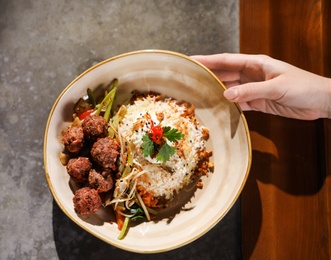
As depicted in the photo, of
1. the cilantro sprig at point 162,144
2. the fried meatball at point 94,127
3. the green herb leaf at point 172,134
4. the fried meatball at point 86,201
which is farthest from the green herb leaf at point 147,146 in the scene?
the fried meatball at point 86,201

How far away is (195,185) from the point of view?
279cm

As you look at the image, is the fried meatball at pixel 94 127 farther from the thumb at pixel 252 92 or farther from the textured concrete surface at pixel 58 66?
the thumb at pixel 252 92

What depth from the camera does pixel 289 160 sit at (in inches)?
115

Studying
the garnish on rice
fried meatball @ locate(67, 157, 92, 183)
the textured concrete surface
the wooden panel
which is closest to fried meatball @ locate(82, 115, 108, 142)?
the garnish on rice

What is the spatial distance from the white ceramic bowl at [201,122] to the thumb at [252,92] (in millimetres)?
73

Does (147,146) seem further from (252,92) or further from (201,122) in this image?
(252,92)

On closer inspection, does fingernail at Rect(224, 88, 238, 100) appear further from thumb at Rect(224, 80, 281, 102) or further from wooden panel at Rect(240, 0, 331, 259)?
wooden panel at Rect(240, 0, 331, 259)

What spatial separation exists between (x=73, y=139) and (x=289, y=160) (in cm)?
153

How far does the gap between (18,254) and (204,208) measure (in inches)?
52.9

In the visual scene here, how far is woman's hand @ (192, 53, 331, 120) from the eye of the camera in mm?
2588

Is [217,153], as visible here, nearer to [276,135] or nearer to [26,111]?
[276,135]

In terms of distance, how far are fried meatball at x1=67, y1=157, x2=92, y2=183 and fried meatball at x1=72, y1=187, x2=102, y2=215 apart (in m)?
0.10

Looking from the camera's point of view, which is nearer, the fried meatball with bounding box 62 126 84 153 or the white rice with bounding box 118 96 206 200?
the fried meatball with bounding box 62 126 84 153

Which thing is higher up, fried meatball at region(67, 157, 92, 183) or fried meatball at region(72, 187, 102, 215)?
fried meatball at region(67, 157, 92, 183)
